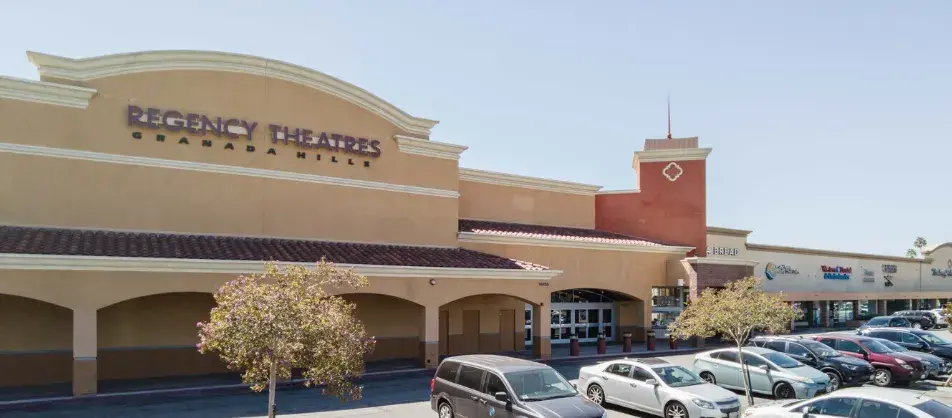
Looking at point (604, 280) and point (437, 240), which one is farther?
point (604, 280)

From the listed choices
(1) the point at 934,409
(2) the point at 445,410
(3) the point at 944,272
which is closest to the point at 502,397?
(2) the point at 445,410

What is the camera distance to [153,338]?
21672 mm

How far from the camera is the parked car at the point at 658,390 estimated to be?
15484 mm

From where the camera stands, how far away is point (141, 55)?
22.0 m

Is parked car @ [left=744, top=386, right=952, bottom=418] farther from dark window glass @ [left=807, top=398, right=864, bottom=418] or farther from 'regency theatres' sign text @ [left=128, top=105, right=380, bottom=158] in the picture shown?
'regency theatres' sign text @ [left=128, top=105, right=380, bottom=158]

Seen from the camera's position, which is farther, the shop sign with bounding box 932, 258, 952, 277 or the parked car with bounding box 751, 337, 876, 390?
the shop sign with bounding box 932, 258, 952, 277

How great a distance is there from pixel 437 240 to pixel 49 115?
1403cm

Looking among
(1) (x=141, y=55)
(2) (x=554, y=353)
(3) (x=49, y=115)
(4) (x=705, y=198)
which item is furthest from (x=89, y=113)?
(4) (x=705, y=198)

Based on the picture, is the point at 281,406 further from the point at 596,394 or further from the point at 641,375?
the point at 641,375

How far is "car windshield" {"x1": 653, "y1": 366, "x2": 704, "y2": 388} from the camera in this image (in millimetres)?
16406

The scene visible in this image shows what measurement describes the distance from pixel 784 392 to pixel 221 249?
17235mm

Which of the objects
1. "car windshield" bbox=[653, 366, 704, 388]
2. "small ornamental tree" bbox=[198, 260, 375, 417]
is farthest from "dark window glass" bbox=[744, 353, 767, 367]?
"small ornamental tree" bbox=[198, 260, 375, 417]

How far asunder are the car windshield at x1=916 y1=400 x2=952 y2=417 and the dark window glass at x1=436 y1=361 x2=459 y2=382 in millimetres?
8966

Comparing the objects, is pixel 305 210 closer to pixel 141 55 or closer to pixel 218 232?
pixel 218 232
